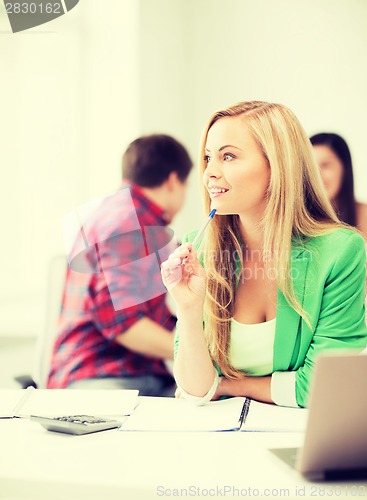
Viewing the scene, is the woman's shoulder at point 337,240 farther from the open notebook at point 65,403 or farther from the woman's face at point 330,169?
the woman's face at point 330,169

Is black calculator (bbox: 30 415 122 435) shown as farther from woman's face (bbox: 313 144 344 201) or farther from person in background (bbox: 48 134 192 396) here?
woman's face (bbox: 313 144 344 201)

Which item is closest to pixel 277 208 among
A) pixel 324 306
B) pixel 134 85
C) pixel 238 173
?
pixel 238 173

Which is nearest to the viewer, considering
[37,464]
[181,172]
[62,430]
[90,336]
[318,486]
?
[318,486]

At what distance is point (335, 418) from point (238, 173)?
949 millimetres

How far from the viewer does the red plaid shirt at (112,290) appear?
7.81 feet

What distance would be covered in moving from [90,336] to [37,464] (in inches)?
53.6

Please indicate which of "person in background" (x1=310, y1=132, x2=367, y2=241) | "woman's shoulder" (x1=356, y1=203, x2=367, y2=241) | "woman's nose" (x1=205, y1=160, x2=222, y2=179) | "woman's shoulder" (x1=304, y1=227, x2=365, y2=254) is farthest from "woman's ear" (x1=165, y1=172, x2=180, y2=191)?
"woman's shoulder" (x1=304, y1=227, x2=365, y2=254)

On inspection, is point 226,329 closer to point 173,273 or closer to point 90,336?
point 173,273

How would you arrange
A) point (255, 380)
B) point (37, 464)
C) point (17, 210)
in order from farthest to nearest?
point (17, 210) → point (255, 380) → point (37, 464)

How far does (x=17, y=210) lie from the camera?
2750mm

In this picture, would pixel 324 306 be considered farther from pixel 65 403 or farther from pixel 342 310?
pixel 65 403

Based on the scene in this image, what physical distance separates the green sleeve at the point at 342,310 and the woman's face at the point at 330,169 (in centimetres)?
79

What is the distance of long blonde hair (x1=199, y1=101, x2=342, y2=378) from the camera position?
5.51ft

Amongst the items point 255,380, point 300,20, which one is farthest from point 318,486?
point 300,20
